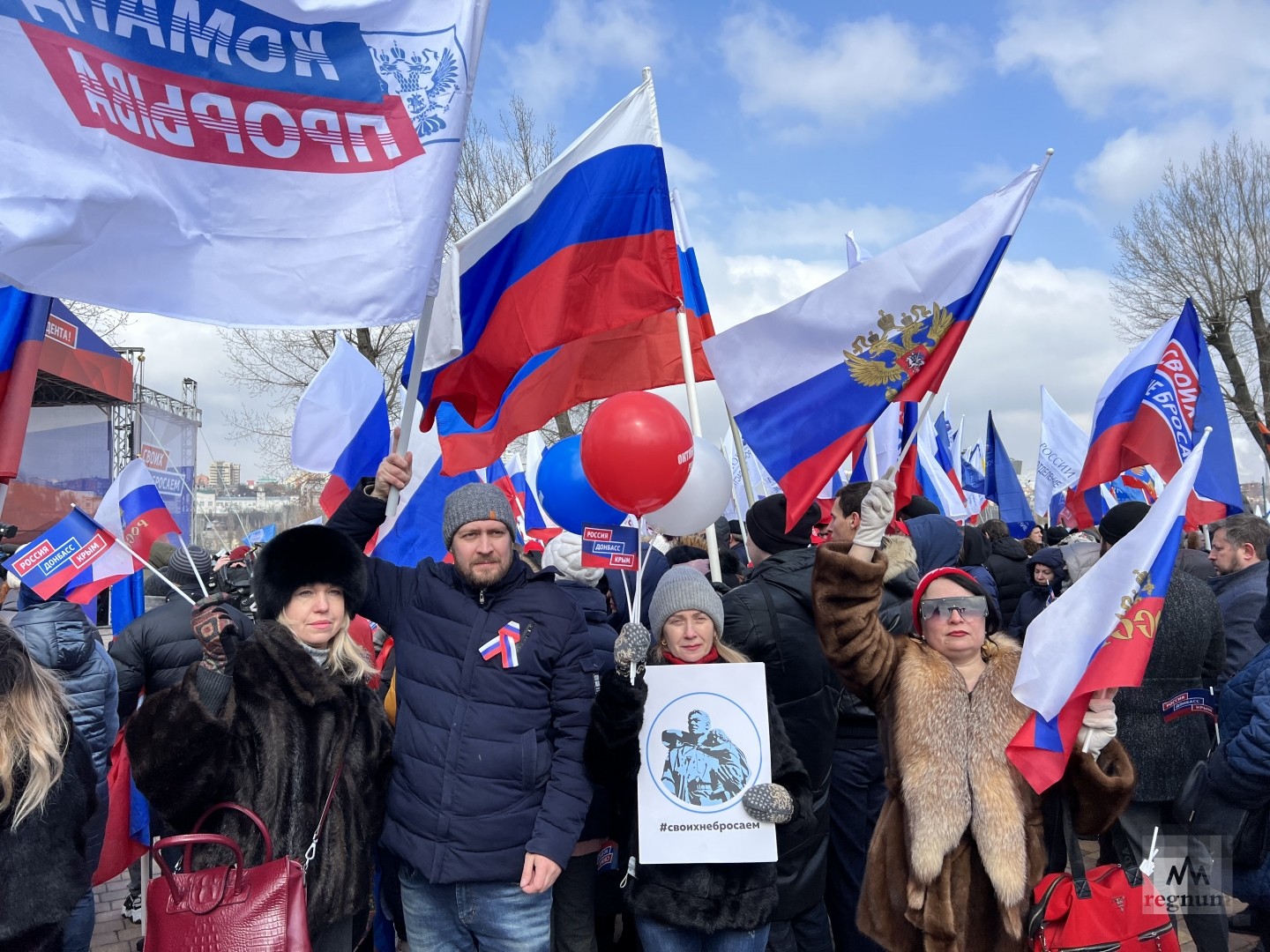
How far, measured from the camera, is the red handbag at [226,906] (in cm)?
255

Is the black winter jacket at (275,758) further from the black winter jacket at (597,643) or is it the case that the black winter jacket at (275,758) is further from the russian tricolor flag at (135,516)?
the russian tricolor flag at (135,516)

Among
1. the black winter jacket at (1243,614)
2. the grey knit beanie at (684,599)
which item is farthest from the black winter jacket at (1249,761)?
the black winter jacket at (1243,614)

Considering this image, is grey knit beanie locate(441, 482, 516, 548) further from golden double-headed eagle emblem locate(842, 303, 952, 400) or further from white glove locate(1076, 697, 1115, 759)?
white glove locate(1076, 697, 1115, 759)

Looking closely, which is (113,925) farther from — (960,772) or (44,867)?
(960,772)

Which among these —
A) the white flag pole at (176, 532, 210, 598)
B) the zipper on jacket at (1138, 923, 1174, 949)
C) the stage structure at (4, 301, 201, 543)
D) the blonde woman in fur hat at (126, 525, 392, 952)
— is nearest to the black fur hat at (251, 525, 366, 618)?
the blonde woman in fur hat at (126, 525, 392, 952)

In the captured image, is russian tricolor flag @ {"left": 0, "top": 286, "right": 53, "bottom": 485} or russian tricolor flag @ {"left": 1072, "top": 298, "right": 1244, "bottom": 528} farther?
russian tricolor flag @ {"left": 1072, "top": 298, "right": 1244, "bottom": 528}

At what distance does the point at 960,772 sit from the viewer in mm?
2996

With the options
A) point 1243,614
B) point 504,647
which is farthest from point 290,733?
point 1243,614

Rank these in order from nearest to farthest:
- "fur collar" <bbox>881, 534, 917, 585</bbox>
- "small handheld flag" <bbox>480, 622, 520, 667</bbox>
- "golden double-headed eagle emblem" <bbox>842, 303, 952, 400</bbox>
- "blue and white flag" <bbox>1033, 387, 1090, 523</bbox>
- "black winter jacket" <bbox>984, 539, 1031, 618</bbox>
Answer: "small handheld flag" <bbox>480, 622, 520, 667</bbox> → "golden double-headed eagle emblem" <bbox>842, 303, 952, 400</bbox> → "fur collar" <bbox>881, 534, 917, 585</bbox> → "black winter jacket" <bbox>984, 539, 1031, 618</bbox> → "blue and white flag" <bbox>1033, 387, 1090, 523</bbox>

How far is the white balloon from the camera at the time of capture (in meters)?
4.22

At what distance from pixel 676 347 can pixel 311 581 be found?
2.69 meters

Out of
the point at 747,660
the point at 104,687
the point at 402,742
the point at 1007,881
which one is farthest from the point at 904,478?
the point at 104,687

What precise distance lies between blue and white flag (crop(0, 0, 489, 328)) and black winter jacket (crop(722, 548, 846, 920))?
178 centimetres

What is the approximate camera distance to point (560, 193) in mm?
4602
